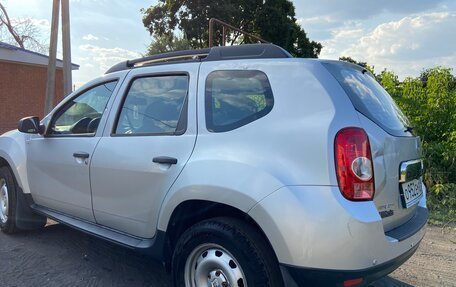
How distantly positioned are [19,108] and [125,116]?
1793 cm

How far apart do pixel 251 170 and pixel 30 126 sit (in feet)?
9.04

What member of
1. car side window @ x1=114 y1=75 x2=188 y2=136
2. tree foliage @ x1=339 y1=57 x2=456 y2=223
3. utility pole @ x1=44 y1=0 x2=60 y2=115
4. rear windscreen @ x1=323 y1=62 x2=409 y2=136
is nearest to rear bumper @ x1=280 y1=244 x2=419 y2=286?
rear windscreen @ x1=323 y1=62 x2=409 y2=136

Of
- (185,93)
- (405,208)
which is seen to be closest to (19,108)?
(185,93)

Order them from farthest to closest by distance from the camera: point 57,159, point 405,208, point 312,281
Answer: point 57,159 → point 405,208 → point 312,281

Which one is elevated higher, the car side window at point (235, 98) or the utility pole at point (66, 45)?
the utility pole at point (66, 45)

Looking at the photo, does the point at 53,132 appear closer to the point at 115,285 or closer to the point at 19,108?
the point at 115,285

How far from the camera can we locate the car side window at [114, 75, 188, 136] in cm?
312

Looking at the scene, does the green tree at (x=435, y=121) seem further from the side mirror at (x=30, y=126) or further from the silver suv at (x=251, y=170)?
Answer: the side mirror at (x=30, y=126)

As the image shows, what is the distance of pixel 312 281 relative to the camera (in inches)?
92.4

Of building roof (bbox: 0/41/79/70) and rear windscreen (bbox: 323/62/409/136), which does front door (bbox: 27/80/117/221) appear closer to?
rear windscreen (bbox: 323/62/409/136)

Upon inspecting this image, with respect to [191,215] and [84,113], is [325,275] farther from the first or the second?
[84,113]

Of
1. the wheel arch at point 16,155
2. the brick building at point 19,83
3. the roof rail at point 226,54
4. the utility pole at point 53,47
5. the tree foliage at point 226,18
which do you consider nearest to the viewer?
the roof rail at point 226,54

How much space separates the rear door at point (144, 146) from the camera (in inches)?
117

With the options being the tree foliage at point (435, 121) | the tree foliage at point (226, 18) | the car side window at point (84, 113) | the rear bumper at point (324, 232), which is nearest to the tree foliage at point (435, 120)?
the tree foliage at point (435, 121)
